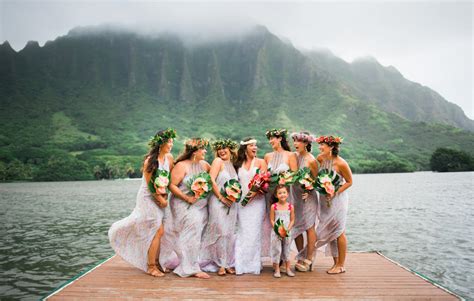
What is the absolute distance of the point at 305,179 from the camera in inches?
300

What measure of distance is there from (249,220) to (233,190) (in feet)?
2.57

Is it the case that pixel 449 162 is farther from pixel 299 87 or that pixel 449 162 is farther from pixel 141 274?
pixel 141 274

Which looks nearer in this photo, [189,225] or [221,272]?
[221,272]

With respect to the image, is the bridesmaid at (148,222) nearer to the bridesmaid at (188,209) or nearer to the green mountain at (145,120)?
the bridesmaid at (188,209)

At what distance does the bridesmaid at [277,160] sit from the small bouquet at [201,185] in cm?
133

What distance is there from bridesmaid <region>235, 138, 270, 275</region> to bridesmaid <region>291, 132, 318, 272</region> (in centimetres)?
76

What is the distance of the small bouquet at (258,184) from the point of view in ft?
24.5

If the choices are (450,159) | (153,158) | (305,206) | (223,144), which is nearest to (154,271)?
(153,158)

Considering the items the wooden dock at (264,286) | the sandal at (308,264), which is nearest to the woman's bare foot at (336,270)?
the wooden dock at (264,286)

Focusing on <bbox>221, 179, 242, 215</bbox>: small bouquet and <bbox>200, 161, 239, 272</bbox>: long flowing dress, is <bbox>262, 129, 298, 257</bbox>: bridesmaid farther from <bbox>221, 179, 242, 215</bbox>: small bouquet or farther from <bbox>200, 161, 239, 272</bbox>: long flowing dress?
<bbox>221, 179, 242, 215</bbox>: small bouquet

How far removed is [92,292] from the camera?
6.62m

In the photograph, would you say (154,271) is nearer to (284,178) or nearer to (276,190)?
(276,190)

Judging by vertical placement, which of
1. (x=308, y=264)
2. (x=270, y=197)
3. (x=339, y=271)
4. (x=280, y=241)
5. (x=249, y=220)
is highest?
(x=270, y=197)

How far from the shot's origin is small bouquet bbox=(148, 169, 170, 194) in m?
7.53
